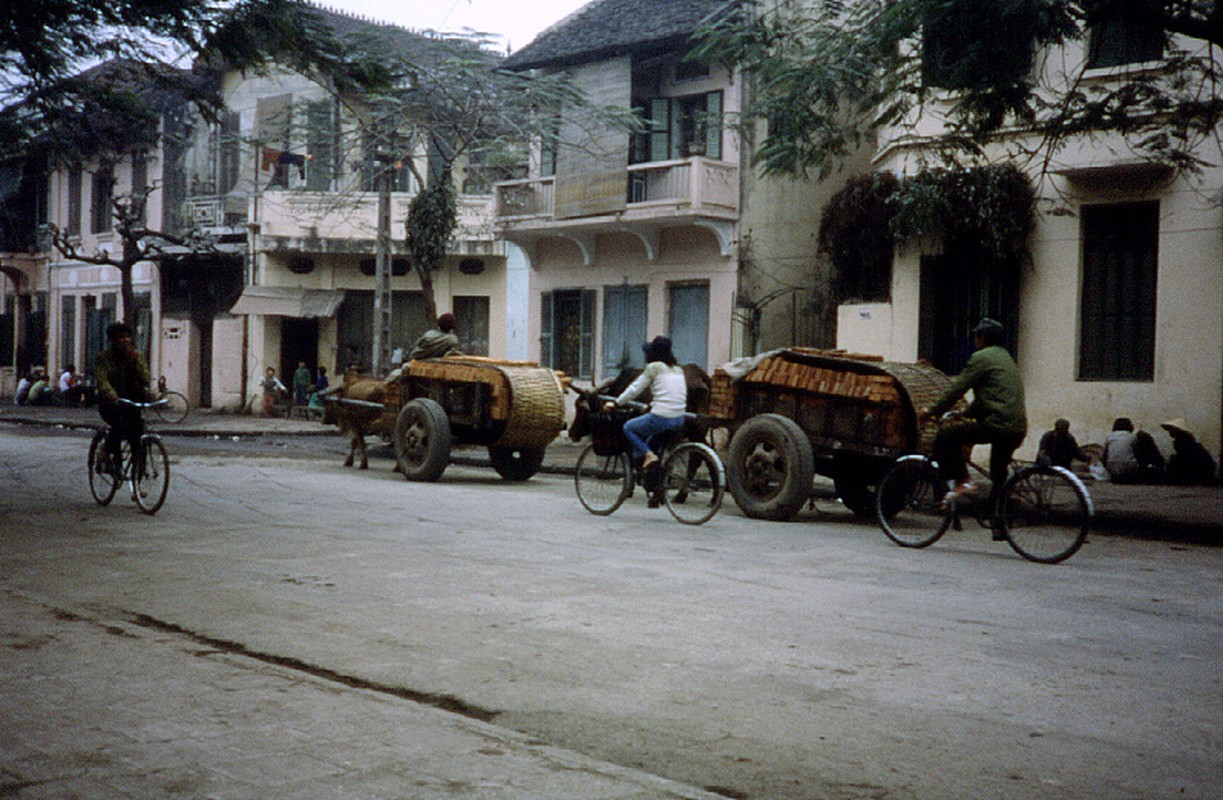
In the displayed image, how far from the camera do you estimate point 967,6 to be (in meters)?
11.5

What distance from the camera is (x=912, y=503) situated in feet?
34.3

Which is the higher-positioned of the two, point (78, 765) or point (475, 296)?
point (475, 296)

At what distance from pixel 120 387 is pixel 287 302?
21.4 metres

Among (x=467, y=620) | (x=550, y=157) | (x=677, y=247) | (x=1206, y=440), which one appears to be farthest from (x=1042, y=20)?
(x=550, y=157)

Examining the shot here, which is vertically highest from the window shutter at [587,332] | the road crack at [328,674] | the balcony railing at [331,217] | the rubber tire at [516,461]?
the balcony railing at [331,217]

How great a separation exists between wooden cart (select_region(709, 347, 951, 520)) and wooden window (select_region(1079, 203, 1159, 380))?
640 cm

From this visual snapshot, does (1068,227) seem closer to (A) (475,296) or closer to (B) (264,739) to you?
(B) (264,739)

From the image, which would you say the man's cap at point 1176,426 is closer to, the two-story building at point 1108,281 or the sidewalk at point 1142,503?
the two-story building at point 1108,281

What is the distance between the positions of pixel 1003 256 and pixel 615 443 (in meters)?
8.25

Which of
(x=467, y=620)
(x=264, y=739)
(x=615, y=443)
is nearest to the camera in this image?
(x=264, y=739)

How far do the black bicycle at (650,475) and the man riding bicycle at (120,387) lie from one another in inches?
170

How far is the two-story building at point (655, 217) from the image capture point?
23469 millimetres

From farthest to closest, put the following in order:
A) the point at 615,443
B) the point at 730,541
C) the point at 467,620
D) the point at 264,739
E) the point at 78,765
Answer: the point at 615,443 → the point at 730,541 → the point at 467,620 → the point at 264,739 → the point at 78,765

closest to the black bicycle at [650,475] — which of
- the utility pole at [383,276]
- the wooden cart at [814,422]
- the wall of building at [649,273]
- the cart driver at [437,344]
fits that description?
the wooden cart at [814,422]
